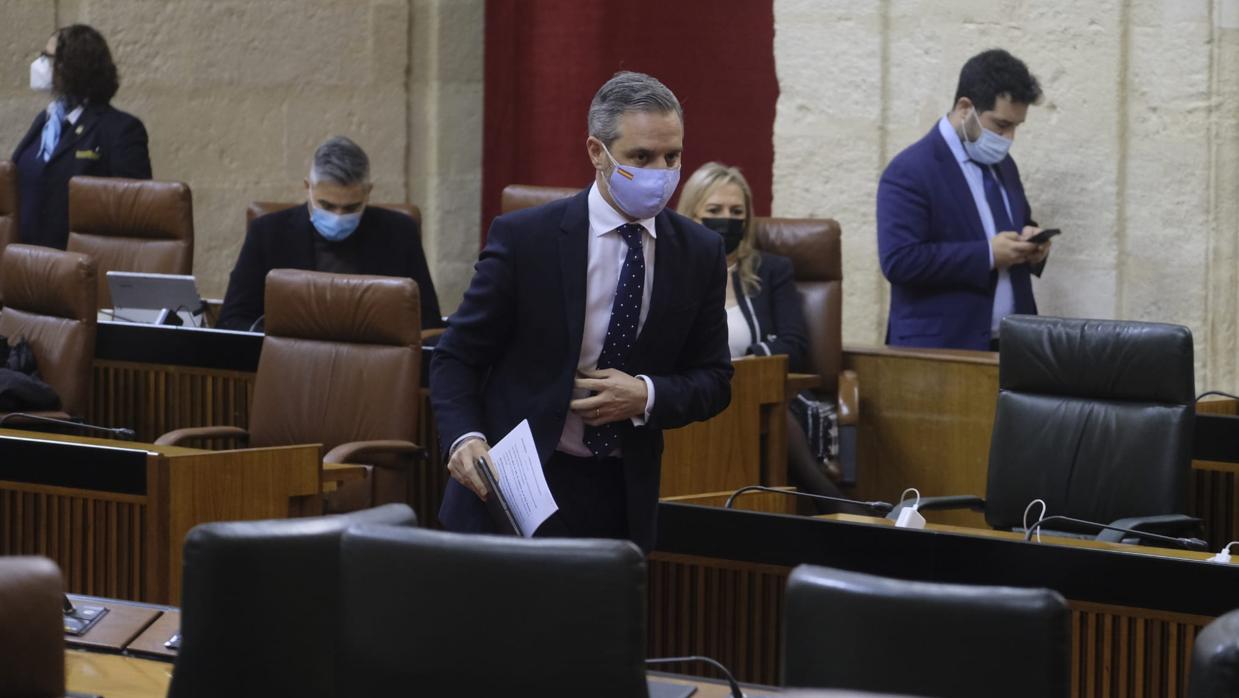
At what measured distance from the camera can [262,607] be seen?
196cm

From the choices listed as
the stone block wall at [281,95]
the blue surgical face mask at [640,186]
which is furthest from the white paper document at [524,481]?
the stone block wall at [281,95]

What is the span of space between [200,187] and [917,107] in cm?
342

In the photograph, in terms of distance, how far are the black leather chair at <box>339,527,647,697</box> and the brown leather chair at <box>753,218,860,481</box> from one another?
3.80m

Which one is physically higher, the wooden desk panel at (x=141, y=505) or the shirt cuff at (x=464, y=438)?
the shirt cuff at (x=464, y=438)

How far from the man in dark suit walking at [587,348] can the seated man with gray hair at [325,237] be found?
2.80m

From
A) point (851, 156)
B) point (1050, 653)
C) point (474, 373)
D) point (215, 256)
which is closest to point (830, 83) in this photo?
point (851, 156)

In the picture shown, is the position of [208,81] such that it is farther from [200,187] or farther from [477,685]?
[477,685]

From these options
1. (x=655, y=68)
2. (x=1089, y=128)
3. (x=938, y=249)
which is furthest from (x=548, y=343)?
(x=655, y=68)

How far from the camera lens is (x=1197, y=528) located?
4117 mm

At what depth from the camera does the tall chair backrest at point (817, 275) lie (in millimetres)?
5582

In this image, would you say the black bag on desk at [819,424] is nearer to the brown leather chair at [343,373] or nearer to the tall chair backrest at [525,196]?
the tall chair backrest at [525,196]

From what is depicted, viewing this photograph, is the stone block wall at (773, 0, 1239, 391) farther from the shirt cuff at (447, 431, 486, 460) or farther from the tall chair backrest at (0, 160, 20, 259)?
the shirt cuff at (447, 431, 486, 460)

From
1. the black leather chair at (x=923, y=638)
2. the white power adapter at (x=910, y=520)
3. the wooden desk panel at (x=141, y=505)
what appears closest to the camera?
the black leather chair at (x=923, y=638)

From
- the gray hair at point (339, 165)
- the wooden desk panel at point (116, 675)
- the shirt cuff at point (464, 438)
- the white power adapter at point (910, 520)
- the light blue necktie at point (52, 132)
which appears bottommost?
the wooden desk panel at point (116, 675)
